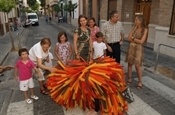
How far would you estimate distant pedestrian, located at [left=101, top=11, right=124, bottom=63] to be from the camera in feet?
16.9

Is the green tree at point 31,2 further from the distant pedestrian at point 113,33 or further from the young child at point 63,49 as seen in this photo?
the young child at point 63,49

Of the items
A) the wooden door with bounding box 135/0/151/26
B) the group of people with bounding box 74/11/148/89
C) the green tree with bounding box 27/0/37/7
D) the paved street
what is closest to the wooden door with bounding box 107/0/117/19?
the wooden door with bounding box 135/0/151/26

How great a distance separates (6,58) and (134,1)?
928 centimetres

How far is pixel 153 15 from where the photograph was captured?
38.2 feet

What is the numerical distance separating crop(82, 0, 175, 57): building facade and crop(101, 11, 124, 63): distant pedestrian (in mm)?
1983

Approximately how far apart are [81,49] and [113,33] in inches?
45.6

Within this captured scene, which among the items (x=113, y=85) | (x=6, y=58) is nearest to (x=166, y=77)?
(x=113, y=85)

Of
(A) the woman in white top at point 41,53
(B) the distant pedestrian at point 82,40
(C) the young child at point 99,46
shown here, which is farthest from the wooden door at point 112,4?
(A) the woman in white top at point 41,53

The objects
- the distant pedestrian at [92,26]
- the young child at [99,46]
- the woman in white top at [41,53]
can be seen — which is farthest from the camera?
the distant pedestrian at [92,26]

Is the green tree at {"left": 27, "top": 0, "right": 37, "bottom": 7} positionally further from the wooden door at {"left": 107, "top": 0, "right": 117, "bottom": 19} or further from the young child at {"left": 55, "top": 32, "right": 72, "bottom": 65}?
the young child at {"left": 55, "top": 32, "right": 72, "bottom": 65}

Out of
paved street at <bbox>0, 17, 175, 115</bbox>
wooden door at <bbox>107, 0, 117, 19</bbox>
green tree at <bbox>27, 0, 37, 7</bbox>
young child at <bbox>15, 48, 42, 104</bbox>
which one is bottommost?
paved street at <bbox>0, 17, 175, 115</bbox>

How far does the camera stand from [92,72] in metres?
3.39

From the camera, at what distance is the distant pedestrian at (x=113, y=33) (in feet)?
16.9

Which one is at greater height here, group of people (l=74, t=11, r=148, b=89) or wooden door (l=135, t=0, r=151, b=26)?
wooden door (l=135, t=0, r=151, b=26)
